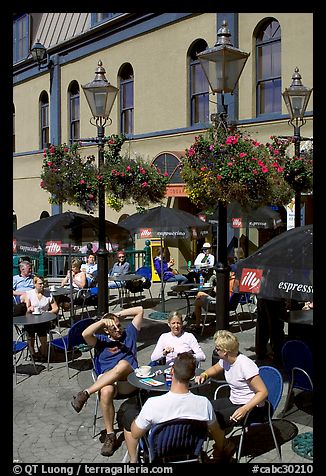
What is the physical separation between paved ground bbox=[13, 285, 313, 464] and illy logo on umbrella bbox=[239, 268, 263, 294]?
1.61m

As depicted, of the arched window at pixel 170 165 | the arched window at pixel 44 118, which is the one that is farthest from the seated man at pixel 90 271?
the arched window at pixel 44 118

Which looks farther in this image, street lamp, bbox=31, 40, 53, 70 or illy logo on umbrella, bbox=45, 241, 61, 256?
street lamp, bbox=31, 40, 53, 70

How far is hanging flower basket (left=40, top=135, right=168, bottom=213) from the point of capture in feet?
32.6

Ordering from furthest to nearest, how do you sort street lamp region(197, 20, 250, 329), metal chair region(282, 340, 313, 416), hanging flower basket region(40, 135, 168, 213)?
hanging flower basket region(40, 135, 168, 213)
street lamp region(197, 20, 250, 329)
metal chair region(282, 340, 313, 416)

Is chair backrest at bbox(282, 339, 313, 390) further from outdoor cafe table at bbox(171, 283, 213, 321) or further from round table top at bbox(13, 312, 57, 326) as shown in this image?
outdoor cafe table at bbox(171, 283, 213, 321)

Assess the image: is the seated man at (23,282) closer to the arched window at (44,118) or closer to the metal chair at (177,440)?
the metal chair at (177,440)

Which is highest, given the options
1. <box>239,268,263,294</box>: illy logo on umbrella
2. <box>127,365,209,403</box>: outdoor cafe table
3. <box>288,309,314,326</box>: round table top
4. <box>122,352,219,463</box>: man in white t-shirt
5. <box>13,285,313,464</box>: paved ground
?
<box>239,268,263,294</box>: illy logo on umbrella

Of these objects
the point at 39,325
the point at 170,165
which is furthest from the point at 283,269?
the point at 170,165

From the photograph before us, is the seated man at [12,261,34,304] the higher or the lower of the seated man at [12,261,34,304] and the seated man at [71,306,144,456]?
the higher

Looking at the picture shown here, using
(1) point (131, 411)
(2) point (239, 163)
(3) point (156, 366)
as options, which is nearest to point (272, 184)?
(2) point (239, 163)

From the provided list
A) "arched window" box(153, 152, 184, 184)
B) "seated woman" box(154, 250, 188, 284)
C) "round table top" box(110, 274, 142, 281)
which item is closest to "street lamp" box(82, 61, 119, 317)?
"round table top" box(110, 274, 142, 281)

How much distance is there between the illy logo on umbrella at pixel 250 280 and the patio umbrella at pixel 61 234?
188 inches
